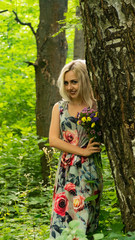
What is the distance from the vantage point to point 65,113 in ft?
10.6

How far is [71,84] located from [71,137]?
47 cm

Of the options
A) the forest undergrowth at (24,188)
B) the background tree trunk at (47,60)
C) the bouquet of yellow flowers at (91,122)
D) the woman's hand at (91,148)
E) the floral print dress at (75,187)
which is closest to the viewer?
the bouquet of yellow flowers at (91,122)

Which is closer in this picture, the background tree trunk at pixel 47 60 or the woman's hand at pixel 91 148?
the woman's hand at pixel 91 148

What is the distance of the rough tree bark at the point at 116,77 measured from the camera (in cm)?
195

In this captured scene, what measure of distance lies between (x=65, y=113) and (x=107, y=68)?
124 cm

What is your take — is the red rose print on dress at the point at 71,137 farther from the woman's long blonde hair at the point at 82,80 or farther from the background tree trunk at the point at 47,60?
the background tree trunk at the point at 47,60

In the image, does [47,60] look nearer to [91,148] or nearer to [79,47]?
[91,148]

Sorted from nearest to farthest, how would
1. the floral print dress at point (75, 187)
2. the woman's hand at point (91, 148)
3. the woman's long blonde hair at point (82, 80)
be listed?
1. the woman's hand at point (91, 148)
2. the floral print dress at point (75, 187)
3. the woman's long blonde hair at point (82, 80)

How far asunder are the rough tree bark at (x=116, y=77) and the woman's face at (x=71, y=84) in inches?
37.6

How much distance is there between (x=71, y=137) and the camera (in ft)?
10.3

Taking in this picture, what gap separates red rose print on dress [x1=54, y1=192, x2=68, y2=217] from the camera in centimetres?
306

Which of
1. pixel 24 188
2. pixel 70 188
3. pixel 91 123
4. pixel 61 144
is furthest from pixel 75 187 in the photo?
pixel 24 188

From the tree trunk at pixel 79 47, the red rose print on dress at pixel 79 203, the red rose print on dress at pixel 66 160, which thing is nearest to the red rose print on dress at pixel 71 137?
the red rose print on dress at pixel 66 160

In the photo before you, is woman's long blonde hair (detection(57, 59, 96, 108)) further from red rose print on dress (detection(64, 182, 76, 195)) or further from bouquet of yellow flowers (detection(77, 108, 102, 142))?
red rose print on dress (detection(64, 182, 76, 195))
